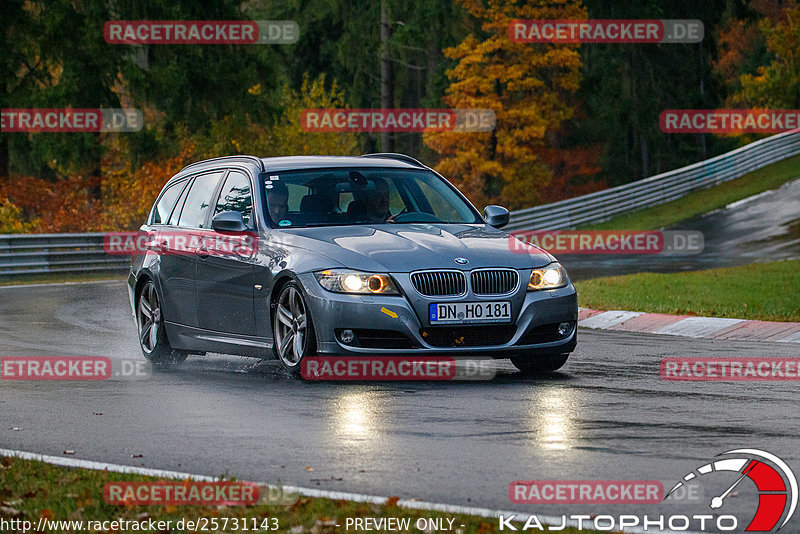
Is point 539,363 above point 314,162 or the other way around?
the other way around

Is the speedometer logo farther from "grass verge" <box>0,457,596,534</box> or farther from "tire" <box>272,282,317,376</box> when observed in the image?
"tire" <box>272,282,317,376</box>

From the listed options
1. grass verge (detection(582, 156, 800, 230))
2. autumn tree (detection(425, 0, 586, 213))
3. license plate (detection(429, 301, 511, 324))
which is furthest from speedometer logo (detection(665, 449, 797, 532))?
autumn tree (detection(425, 0, 586, 213))

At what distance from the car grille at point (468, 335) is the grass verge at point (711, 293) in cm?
683

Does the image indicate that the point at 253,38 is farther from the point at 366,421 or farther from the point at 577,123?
the point at 366,421

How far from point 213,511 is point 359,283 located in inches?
186

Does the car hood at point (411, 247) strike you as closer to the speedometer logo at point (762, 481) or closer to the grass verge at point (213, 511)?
the speedometer logo at point (762, 481)

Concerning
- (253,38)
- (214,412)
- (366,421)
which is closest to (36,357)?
(214,412)

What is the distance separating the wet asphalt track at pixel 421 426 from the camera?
7215 millimetres

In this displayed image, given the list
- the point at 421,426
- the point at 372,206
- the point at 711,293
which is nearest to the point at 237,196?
the point at 372,206

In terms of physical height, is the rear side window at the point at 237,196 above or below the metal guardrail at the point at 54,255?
above

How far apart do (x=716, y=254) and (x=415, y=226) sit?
22.4 meters

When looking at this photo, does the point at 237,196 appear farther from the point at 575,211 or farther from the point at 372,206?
the point at 575,211

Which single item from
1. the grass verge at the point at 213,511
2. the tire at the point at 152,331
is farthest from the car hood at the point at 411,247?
the grass verge at the point at 213,511

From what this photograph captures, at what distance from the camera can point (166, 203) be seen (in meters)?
14.3
